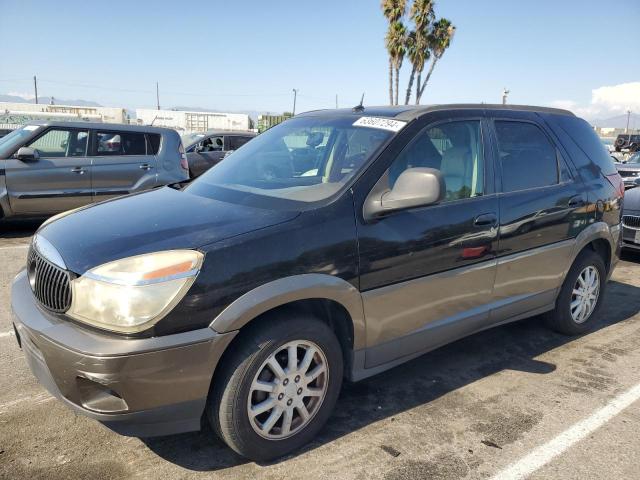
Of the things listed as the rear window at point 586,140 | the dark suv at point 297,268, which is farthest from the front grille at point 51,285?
the rear window at point 586,140

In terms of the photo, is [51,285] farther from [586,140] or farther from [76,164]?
[76,164]

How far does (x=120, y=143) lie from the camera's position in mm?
8391

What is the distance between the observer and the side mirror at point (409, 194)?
2.83 meters

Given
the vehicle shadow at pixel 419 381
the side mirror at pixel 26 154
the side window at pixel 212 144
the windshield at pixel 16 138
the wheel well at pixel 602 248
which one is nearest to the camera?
the vehicle shadow at pixel 419 381

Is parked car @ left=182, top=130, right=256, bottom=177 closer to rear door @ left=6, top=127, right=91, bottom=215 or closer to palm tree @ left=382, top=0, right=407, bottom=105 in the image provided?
rear door @ left=6, top=127, right=91, bottom=215

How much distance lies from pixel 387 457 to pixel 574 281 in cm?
248

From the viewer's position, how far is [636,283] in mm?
6227

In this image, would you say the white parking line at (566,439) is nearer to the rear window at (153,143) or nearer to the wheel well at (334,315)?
the wheel well at (334,315)

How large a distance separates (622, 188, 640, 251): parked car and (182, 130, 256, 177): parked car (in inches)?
322

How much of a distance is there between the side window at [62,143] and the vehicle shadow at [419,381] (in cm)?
645

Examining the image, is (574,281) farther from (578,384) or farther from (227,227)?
(227,227)

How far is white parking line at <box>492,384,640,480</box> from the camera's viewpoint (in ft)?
8.61

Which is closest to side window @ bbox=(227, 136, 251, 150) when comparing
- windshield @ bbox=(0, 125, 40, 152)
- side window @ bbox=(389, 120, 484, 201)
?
windshield @ bbox=(0, 125, 40, 152)

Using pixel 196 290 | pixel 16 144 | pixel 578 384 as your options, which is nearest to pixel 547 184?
pixel 578 384
